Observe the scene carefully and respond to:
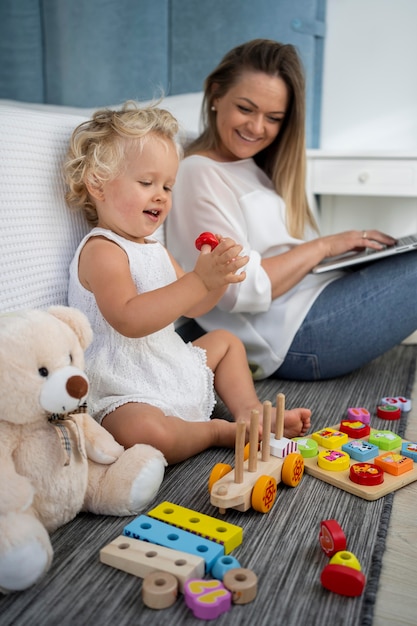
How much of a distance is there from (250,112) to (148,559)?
39.4 inches

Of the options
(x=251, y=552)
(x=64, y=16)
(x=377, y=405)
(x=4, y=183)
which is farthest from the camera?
(x=64, y=16)

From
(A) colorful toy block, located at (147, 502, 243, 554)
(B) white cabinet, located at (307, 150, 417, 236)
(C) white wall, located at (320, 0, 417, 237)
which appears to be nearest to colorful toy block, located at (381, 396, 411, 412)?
(A) colorful toy block, located at (147, 502, 243, 554)

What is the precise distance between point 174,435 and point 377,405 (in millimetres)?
529

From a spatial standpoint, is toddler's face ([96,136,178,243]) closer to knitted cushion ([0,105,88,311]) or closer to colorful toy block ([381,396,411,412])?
knitted cushion ([0,105,88,311])

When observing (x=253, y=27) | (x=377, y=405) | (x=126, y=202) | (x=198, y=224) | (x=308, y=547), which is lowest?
(x=377, y=405)

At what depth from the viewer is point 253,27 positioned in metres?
2.29

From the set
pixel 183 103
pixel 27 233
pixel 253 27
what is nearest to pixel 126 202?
pixel 27 233

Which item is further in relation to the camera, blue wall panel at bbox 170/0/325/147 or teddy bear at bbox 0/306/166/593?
blue wall panel at bbox 170/0/325/147

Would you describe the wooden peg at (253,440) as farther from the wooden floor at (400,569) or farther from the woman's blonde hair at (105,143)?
the woman's blonde hair at (105,143)

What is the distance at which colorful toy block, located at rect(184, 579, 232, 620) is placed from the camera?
2.04 feet

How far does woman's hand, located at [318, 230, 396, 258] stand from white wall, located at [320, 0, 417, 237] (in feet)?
3.32

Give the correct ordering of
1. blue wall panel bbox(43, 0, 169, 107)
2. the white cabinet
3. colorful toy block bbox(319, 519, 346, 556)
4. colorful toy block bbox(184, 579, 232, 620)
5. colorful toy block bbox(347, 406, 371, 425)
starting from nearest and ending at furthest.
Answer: colorful toy block bbox(184, 579, 232, 620)
colorful toy block bbox(319, 519, 346, 556)
colorful toy block bbox(347, 406, 371, 425)
the white cabinet
blue wall panel bbox(43, 0, 169, 107)

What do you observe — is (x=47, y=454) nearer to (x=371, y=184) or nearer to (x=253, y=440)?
(x=253, y=440)

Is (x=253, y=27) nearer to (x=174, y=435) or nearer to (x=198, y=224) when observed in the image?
(x=198, y=224)
